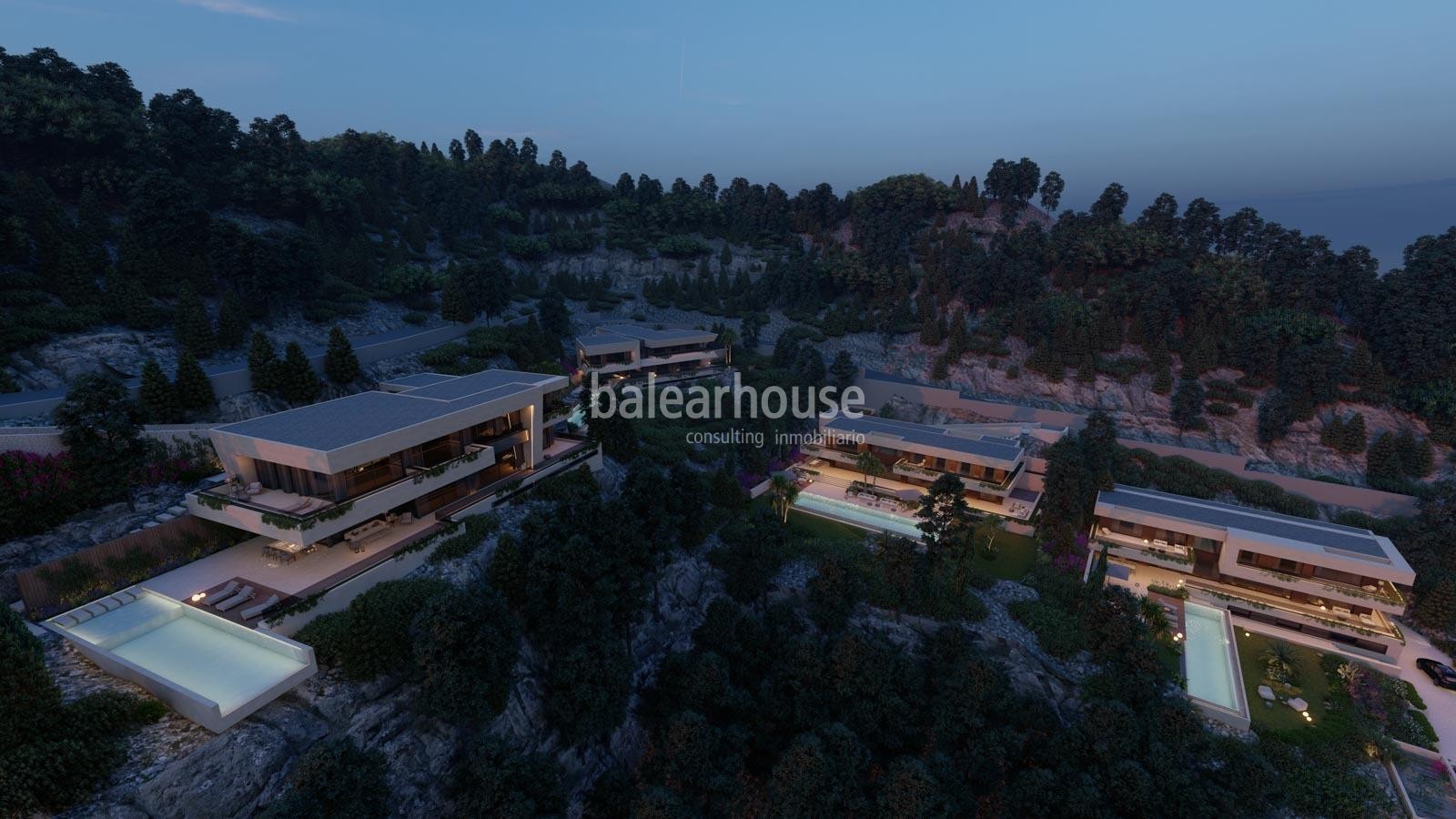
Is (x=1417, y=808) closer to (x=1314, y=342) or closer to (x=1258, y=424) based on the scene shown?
(x=1258, y=424)

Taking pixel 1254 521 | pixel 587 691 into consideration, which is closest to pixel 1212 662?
pixel 1254 521

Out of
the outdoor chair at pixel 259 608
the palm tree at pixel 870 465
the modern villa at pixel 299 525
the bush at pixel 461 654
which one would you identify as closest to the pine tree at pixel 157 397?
the modern villa at pixel 299 525

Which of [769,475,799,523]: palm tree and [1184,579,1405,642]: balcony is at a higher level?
[769,475,799,523]: palm tree

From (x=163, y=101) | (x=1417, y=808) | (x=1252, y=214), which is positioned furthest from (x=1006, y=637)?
(x=163, y=101)

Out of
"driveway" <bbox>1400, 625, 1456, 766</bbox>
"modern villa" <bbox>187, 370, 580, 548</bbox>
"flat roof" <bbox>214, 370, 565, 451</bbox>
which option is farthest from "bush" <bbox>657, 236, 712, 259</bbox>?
"driveway" <bbox>1400, 625, 1456, 766</bbox>

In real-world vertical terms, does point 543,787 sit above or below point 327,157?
below

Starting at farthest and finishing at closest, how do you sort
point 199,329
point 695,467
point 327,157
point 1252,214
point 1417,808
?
point 327,157 < point 1252,214 < point 695,467 < point 199,329 < point 1417,808

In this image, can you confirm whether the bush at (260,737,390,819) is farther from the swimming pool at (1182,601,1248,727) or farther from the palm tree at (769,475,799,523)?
the swimming pool at (1182,601,1248,727)

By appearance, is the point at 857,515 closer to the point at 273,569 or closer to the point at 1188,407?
the point at 273,569
